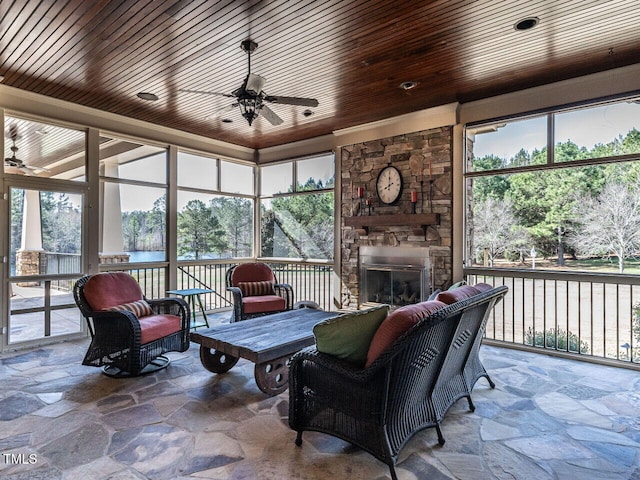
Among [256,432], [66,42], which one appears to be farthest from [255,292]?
[66,42]

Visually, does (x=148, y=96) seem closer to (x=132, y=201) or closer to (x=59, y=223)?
(x=132, y=201)

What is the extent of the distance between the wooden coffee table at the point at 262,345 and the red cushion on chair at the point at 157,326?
530 millimetres

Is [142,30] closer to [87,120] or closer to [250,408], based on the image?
[87,120]

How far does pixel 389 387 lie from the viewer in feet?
6.82

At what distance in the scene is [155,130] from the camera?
6.00m

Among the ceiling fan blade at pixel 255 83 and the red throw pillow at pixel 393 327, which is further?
the ceiling fan blade at pixel 255 83

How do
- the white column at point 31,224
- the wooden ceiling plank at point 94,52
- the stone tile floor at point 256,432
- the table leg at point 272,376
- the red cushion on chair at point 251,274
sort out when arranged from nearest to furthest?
the stone tile floor at point 256,432 < the wooden ceiling plank at point 94,52 < the table leg at point 272,376 < the white column at point 31,224 < the red cushion on chair at point 251,274

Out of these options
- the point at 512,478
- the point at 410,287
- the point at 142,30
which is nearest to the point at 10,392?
the point at 142,30

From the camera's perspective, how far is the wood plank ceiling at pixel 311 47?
2980mm

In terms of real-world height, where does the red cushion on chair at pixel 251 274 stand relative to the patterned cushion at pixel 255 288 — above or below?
above

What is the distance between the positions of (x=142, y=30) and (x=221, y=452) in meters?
3.43

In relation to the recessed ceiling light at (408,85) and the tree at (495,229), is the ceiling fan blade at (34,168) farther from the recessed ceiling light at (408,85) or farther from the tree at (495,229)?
the tree at (495,229)

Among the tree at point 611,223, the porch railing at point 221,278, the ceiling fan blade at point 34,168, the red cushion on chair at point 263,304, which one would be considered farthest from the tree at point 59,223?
the tree at point 611,223

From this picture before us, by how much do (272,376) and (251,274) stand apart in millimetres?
2725
